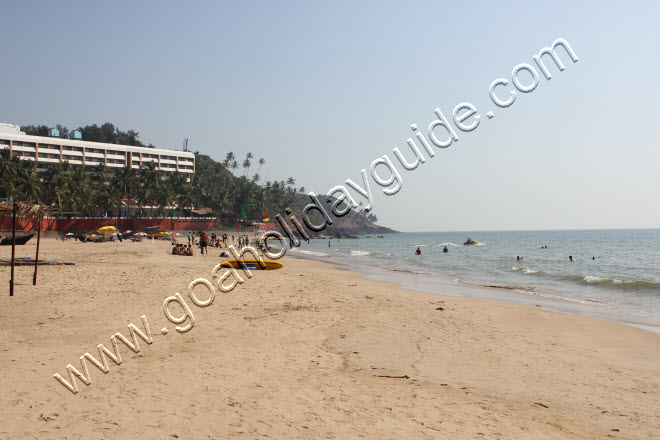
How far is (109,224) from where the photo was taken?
72.3m

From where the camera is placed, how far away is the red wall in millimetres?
58709

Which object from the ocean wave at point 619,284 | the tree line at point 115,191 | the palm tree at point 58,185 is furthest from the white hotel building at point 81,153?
the ocean wave at point 619,284

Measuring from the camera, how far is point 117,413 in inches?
211

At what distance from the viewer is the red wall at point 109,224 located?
193ft

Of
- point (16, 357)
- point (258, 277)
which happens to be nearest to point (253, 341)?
point (16, 357)

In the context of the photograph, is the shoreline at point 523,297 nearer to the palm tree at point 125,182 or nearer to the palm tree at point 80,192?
the palm tree at point 80,192

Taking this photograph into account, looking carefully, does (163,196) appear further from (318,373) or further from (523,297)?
(318,373)

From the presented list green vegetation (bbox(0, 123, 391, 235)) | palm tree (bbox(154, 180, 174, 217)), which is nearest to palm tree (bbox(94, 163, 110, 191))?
green vegetation (bbox(0, 123, 391, 235))

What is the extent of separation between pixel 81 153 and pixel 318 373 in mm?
110419

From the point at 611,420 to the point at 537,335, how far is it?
5.39m

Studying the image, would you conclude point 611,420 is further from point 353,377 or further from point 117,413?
point 117,413

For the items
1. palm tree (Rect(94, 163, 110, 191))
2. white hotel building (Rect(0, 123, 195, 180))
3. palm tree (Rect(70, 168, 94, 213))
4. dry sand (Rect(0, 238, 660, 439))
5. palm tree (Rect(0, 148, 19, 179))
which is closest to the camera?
dry sand (Rect(0, 238, 660, 439))

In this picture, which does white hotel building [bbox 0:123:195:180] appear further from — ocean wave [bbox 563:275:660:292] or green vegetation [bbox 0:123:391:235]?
ocean wave [bbox 563:275:660:292]

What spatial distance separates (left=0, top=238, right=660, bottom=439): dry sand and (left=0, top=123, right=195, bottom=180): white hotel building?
287 feet
